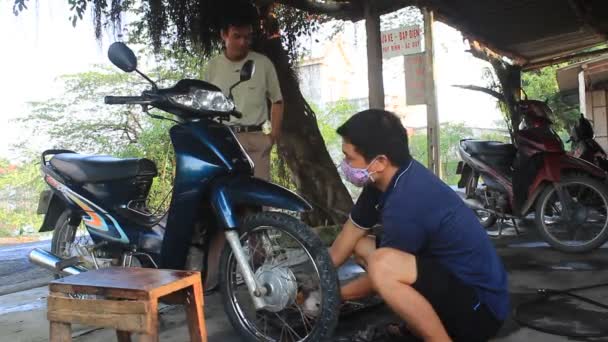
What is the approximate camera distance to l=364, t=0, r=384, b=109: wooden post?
521 centimetres

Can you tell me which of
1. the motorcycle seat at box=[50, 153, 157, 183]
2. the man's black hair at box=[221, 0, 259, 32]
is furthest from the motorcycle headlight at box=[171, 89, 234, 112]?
the man's black hair at box=[221, 0, 259, 32]

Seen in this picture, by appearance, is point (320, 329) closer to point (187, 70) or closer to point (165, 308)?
point (165, 308)

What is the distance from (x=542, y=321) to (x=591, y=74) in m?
7.51

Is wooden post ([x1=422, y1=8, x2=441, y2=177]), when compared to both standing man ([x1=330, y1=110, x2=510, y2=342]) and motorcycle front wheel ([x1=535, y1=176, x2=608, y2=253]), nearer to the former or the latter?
motorcycle front wheel ([x1=535, y1=176, x2=608, y2=253])

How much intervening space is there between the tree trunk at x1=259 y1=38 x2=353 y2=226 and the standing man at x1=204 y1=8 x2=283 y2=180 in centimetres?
206

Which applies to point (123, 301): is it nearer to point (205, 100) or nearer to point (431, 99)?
point (205, 100)

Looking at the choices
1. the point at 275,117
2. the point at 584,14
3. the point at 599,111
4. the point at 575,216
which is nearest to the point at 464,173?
the point at 575,216

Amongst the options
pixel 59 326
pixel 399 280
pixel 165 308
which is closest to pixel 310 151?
pixel 165 308

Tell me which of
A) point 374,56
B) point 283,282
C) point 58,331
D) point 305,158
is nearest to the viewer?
point 58,331

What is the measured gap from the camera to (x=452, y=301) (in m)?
2.20

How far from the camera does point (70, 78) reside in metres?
10.6

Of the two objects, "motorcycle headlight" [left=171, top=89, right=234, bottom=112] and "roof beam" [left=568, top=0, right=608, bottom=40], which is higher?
"roof beam" [left=568, top=0, right=608, bottom=40]

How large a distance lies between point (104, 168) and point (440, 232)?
6.85 ft

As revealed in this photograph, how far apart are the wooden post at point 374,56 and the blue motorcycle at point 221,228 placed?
2431 millimetres
